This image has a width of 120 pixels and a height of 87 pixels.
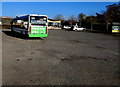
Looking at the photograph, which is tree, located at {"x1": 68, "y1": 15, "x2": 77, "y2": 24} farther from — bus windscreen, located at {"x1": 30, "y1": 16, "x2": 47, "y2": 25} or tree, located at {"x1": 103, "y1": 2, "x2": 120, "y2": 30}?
bus windscreen, located at {"x1": 30, "y1": 16, "x2": 47, "y2": 25}

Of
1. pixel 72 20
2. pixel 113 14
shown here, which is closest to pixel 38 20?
pixel 113 14

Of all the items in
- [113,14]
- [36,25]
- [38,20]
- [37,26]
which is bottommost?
[37,26]

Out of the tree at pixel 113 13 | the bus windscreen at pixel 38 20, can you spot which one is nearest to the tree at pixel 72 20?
the tree at pixel 113 13

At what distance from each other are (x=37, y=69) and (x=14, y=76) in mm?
999

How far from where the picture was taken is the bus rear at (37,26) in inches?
572

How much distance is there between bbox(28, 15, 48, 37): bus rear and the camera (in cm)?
1453

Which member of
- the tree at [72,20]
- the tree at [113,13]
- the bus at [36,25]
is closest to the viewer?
the bus at [36,25]

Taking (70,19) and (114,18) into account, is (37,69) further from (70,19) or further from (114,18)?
(70,19)

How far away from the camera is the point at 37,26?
1477 centimetres

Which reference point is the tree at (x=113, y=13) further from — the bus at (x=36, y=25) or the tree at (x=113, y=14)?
the bus at (x=36, y=25)

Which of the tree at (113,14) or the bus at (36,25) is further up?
the tree at (113,14)

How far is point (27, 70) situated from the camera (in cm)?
533

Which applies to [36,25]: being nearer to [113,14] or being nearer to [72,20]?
[113,14]

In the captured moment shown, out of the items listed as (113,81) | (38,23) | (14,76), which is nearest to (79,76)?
(113,81)
